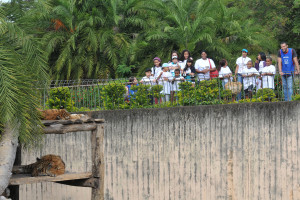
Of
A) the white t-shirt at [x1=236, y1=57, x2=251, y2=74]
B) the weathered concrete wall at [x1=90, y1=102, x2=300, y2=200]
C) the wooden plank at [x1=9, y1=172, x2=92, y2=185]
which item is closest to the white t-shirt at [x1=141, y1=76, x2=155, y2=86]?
the weathered concrete wall at [x1=90, y1=102, x2=300, y2=200]

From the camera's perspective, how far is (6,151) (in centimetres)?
991

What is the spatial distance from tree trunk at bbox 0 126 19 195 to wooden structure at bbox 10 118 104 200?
0.47 m

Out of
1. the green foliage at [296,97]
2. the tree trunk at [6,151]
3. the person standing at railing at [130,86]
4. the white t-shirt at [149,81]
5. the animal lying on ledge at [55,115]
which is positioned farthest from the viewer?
the person standing at railing at [130,86]

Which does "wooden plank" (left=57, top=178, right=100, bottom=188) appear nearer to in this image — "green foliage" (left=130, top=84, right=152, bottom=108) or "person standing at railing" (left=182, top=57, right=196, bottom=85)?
"green foliage" (left=130, top=84, right=152, bottom=108)

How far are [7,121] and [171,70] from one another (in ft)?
19.2

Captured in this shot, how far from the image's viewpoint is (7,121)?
9.70 m

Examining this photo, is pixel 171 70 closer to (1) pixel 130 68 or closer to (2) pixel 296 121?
(2) pixel 296 121

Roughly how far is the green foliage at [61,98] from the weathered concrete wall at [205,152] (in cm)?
124

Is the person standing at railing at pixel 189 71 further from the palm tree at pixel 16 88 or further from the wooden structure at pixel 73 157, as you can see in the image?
the palm tree at pixel 16 88

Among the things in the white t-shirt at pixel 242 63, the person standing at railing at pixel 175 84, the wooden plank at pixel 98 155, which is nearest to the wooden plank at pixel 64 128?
the wooden plank at pixel 98 155

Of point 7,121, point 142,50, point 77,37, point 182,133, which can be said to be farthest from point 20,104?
point 77,37

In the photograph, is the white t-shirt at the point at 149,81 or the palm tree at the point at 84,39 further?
the palm tree at the point at 84,39

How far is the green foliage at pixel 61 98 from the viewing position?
15.0 meters

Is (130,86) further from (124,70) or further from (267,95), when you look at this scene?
(124,70)
